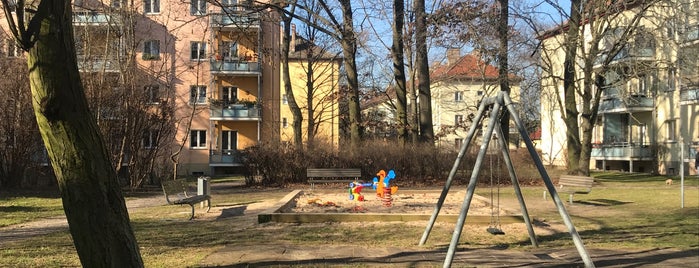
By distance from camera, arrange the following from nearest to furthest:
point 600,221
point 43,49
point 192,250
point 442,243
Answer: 1. point 43,49
2. point 192,250
3. point 442,243
4. point 600,221

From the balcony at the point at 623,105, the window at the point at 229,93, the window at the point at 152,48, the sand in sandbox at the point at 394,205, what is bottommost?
the sand in sandbox at the point at 394,205

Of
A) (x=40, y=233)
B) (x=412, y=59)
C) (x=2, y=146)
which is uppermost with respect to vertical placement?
(x=412, y=59)

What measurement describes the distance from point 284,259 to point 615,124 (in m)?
40.8

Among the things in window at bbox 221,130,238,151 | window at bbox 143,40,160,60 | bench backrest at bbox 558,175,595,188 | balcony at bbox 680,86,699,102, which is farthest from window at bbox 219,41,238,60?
balcony at bbox 680,86,699,102

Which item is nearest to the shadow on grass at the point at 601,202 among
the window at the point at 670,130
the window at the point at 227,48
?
the window at the point at 227,48

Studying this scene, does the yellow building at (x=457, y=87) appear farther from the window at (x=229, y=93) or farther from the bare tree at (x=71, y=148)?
the window at (x=229, y=93)

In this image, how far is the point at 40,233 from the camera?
996 cm

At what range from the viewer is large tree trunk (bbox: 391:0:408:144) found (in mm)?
24891

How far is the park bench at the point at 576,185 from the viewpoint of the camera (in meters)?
15.0

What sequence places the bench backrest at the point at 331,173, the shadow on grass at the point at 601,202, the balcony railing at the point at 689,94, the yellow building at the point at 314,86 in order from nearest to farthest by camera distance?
the shadow on grass at the point at 601,202 → the bench backrest at the point at 331,173 → the balcony railing at the point at 689,94 → the yellow building at the point at 314,86

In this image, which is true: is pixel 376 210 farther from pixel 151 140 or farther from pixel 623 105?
pixel 623 105

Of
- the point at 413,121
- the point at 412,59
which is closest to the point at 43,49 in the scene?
the point at 413,121

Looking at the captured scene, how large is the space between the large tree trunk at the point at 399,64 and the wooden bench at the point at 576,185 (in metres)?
9.51

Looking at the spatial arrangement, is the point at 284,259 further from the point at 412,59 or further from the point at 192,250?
the point at 412,59
